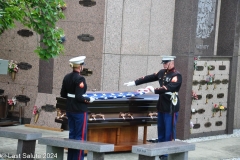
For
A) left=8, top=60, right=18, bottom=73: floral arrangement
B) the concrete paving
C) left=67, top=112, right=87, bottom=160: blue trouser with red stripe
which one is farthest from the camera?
left=8, top=60, right=18, bottom=73: floral arrangement

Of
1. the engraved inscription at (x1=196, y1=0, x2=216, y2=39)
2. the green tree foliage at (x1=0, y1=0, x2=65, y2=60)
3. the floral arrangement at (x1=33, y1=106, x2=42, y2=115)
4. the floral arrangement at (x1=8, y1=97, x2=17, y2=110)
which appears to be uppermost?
the engraved inscription at (x1=196, y1=0, x2=216, y2=39)

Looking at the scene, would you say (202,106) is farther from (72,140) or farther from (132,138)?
(72,140)

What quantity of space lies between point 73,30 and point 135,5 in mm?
1578

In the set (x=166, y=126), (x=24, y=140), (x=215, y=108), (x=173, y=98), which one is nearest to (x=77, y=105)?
(x=24, y=140)

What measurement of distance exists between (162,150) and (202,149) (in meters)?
4.56

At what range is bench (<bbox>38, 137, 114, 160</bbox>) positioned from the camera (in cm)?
1055

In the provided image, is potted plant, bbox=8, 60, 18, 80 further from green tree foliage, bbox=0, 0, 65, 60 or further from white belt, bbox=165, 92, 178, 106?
white belt, bbox=165, 92, 178, 106

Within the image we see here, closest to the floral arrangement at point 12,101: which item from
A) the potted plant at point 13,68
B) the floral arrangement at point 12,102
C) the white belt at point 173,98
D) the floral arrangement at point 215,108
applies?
the floral arrangement at point 12,102

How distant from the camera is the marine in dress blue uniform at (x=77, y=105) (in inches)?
451

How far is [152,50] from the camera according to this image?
16.0m

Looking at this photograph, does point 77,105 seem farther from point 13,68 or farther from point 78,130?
point 13,68

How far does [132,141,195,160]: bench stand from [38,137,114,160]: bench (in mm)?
482

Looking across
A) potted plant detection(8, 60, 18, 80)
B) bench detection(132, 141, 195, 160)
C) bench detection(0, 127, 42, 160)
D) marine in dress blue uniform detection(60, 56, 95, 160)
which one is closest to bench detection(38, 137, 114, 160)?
bench detection(0, 127, 42, 160)

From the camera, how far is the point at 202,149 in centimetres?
1508
